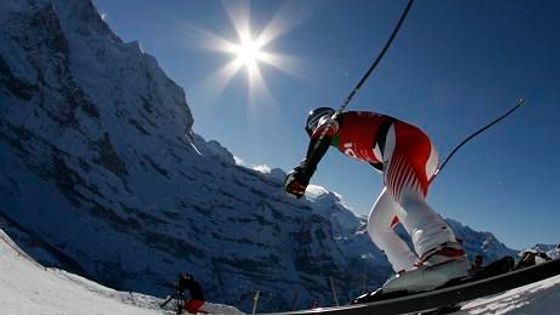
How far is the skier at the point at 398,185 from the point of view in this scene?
304 centimetres

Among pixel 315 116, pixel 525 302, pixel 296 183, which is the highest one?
pixel 315 116

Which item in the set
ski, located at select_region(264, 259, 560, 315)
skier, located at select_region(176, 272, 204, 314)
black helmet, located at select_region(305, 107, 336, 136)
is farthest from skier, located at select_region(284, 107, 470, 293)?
skier, located at select_region(176, 272, 204, 314)

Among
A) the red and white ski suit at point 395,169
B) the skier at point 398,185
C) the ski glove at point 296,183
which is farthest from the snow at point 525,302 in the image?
the ski glove at point 296,183

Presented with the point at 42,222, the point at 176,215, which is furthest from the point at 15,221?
the point at 176,215

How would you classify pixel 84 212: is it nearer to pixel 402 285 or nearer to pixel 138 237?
pixel 138 237

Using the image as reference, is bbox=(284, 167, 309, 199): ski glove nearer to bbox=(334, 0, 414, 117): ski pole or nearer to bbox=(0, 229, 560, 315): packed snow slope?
bbox=(334, 0, 414, 117): ski pole

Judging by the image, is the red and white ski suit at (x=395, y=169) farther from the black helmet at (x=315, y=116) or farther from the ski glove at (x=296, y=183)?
the black helmet at (x=315, y=116)

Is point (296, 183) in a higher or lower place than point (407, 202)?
higher

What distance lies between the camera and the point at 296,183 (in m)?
4.14

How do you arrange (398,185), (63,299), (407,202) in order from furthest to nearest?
(63,299)
(398,185)
(407,202)

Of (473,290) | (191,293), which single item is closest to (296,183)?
(473,290)

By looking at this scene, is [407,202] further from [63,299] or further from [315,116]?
[63,299]

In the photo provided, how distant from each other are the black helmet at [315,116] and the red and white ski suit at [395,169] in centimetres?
31

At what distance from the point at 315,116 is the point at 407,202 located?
4.82 feet
